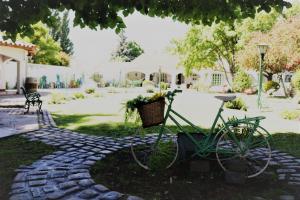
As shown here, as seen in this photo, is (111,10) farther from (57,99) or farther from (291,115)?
(57,99)

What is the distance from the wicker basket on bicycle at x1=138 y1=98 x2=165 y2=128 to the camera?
574cm

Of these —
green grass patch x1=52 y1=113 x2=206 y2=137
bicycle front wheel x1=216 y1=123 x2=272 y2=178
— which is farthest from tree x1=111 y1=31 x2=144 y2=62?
bicycle front wheel x1=216 y1=123 x2=272 y2=178

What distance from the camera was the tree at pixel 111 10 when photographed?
5.85 metres

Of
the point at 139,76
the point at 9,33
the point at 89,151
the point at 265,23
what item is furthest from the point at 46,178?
the point at 139,76

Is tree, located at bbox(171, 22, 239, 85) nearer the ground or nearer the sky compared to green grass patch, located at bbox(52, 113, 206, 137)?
nearer the sky

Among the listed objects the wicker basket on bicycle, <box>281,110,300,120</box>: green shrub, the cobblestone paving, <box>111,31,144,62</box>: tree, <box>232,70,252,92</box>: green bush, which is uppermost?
<box>111,31,144,62</box>: tree

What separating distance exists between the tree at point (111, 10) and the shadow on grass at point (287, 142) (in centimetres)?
285

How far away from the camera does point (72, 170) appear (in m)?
5.82

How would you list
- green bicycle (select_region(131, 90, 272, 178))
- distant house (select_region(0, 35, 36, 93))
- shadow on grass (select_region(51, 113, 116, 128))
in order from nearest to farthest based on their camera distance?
1. green bicycle (select_region(131, 90, 272, 178))
2. shadow on grass (select_region(51, 113, 116, 128))
3. distant house (select_region(0, 35, 36, 93))

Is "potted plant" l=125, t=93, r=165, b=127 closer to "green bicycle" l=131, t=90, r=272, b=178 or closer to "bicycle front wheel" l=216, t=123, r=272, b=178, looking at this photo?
"green bicycle" l=131, t=90, r=272, b=178

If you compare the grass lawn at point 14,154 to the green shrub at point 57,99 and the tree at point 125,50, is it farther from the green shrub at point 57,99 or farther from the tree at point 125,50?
the tree at point 125,50

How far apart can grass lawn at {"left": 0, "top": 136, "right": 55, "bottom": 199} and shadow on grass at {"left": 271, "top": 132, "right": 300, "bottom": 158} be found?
15.4 feet

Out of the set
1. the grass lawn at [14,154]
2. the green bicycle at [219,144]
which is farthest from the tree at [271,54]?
the grass lawn at [14,154]

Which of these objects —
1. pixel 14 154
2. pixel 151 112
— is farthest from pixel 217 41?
pixel 151 112
